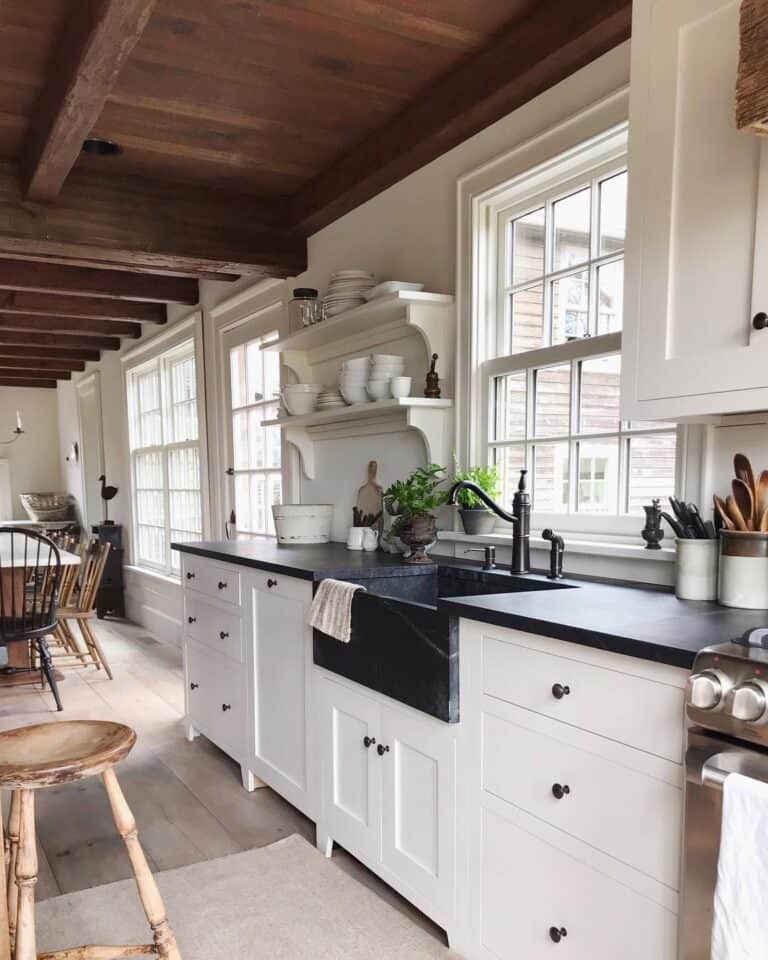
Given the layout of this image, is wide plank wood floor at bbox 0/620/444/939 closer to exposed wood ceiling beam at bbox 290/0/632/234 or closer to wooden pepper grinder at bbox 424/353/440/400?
wooden pepper grinder at bbox 424/353/440/400

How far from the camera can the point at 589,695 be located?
4.52 ft

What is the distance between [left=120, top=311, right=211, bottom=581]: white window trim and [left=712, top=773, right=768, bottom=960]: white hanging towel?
4.24m

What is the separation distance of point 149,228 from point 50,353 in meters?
4.43

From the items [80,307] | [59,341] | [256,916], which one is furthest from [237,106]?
[59,341]

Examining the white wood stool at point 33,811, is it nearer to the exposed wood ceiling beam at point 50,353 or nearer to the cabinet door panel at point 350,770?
the cabinet door panel at point 350,770

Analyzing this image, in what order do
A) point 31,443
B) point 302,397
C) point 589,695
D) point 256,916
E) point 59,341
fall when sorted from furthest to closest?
point 31,443 < point 59,341 < point 302,397 < point 256,916 < point 589,695

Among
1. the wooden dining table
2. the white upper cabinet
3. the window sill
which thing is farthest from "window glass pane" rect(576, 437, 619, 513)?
the wooden dining table

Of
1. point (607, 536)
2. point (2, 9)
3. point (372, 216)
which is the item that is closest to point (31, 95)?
point (2, 9)

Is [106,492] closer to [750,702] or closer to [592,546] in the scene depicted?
[592,546]

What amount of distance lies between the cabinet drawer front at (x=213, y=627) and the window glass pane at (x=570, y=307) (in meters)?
1.63

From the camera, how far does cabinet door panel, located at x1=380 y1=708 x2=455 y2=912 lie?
178 centimetres

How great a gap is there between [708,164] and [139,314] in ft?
15.9

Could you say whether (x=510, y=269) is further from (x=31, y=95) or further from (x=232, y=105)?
(x=31, y=95)

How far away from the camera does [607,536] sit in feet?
7.03
